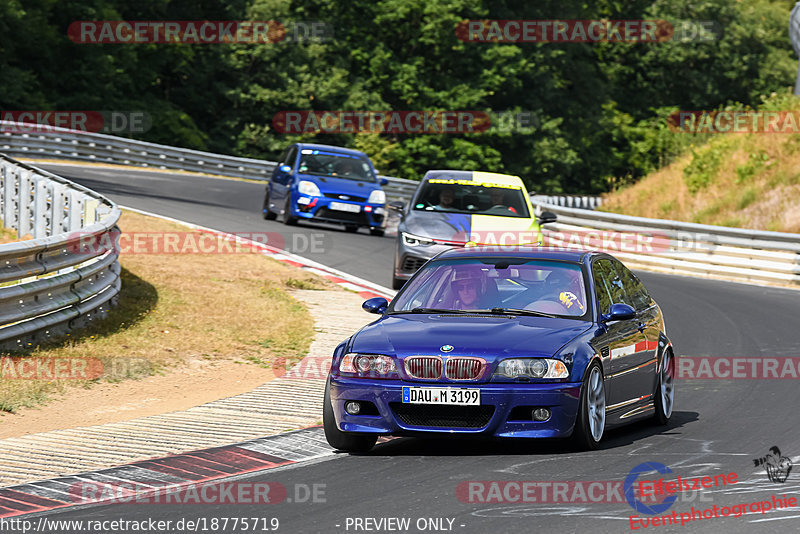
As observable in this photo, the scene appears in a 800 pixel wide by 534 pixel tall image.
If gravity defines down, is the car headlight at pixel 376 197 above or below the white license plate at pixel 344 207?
above

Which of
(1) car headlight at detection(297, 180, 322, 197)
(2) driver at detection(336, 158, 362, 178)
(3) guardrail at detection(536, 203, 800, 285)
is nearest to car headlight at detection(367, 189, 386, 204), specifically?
(2) driver at detection(336, 158, 362, 178)

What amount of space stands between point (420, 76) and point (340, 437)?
54.3m

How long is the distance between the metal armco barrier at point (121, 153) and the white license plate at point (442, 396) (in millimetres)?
31405

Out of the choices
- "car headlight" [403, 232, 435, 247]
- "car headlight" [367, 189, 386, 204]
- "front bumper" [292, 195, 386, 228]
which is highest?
"car headlight" [403, 232, 435, 247]

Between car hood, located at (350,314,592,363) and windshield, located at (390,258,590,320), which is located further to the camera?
windshield, located at (390,258,590,320)

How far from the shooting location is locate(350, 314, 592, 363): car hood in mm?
8523

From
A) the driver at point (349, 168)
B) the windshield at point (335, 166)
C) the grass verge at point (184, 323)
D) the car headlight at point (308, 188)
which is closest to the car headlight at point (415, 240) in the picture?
the grass verge at point (184, 323)

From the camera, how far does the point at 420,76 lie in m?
62.2

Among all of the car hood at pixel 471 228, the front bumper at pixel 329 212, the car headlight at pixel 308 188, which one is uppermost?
the car hood at pixel 471 228

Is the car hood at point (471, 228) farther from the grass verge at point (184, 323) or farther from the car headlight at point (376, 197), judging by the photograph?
the car headlight at point (376, 197)

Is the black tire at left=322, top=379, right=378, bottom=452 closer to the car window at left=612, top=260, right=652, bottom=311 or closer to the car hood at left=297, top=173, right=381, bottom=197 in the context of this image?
the car window at left=612, top=260, right=652, bottom=311

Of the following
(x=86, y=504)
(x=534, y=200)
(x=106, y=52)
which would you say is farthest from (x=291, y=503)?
(x=106, y=52)

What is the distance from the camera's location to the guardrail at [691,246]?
2478 cm

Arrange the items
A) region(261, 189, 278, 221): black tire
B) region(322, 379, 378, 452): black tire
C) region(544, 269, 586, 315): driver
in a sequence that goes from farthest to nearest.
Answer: region(261, 189, 278, 221): black tire < region(544, 269, 586, 315): driver < region(322, 379, 378, 452): black tire
